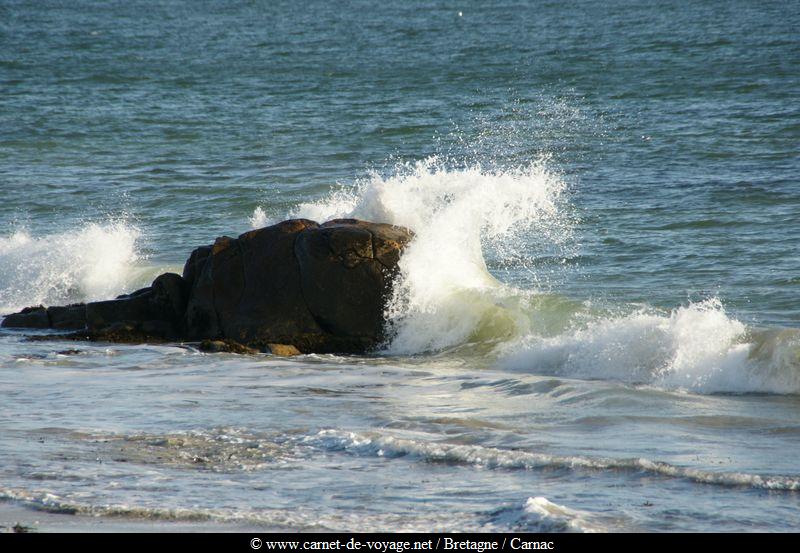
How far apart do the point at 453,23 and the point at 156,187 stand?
94.5 ft

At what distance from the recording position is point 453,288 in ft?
41.6

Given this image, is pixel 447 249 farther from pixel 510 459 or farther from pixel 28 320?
pixel 510 459

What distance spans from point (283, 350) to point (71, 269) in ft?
17.1

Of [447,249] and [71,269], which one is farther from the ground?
[71,269]

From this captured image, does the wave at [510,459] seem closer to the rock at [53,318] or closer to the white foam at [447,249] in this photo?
the white foam at [447,249]

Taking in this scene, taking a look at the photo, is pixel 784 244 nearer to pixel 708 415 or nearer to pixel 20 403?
pixel 708 415

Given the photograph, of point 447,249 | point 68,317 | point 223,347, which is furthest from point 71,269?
point 447,249

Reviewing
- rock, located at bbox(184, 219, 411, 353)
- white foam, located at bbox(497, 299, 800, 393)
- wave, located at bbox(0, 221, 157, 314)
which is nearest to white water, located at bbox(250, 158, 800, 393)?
white foam, located at bbox(497, 299, 800, 393)

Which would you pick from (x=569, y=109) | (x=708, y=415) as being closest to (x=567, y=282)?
(x=708, y=415)

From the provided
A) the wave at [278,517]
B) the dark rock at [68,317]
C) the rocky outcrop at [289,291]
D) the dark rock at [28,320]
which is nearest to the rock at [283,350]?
the rocky outcrop at [289,291]

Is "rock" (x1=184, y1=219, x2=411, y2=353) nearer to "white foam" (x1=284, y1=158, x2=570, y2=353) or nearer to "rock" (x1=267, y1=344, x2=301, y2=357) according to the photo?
"rock" (x1=267, y1=344, x2=301, y2=357)

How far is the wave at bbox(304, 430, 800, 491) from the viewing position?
6.74 meters

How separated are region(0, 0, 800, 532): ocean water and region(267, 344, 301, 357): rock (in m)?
0.20

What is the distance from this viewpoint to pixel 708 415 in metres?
Answer: 8.61
